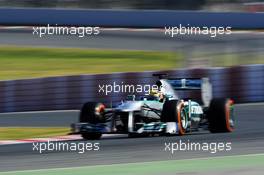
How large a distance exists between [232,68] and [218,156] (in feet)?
23.4

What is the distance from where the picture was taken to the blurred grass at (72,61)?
21.6 m

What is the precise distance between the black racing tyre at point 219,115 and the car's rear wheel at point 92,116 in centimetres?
168

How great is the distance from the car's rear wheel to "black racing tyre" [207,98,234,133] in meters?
1.68

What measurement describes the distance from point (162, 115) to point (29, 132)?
3.08 m

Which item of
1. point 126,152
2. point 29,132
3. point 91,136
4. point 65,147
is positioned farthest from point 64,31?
point 126,152

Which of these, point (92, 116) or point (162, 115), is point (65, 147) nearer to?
point (92, 116)

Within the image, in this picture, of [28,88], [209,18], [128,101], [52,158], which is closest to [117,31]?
[209,18]

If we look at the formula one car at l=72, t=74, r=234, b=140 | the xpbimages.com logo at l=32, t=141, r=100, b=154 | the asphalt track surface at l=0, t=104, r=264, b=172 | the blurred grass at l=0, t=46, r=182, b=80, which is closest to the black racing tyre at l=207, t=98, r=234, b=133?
the formula one car at l=72, t=74, r=234, b=140

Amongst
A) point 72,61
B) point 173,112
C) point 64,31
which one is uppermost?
point 64,31

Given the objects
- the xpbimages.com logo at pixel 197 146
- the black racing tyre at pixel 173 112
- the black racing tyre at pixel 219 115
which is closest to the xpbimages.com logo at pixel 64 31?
the black racing tyre at pixel 219 115

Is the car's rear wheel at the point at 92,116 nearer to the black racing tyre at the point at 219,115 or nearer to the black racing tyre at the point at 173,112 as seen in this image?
the black racing tyre at the point at 173,112

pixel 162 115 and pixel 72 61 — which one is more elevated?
pixel 72 61

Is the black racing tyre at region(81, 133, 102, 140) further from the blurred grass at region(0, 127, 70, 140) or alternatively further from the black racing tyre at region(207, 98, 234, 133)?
the black racing tyre at region(207, 98, 234, 133)

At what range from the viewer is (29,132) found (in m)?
13.2
